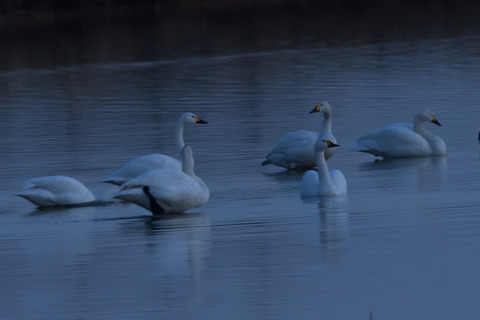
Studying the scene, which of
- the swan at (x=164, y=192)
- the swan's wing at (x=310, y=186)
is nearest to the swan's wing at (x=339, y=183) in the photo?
the swan's wing at (x=310, y=186)

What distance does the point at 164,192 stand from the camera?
12.5 m

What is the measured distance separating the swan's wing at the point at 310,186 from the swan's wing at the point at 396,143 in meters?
2.89

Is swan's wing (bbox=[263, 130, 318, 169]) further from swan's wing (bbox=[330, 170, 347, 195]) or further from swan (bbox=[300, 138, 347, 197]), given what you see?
swan's wing (bbox=[330, 170, 347, 195])

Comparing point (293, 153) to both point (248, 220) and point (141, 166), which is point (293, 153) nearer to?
point (141, 166)

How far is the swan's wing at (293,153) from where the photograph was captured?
16.0m

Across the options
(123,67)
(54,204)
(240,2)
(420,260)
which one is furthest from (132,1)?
(420,260)

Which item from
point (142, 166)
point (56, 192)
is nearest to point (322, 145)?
point (142, 166)

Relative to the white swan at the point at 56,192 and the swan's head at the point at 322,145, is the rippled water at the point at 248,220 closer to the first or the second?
the white swan at the point at 56,192

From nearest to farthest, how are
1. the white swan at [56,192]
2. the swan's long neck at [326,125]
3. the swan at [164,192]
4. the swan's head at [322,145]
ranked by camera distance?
the swan at [164,192] → the white swan at [56,192] → the swan's head at [322,145] → the swan's long neck at [326,125]

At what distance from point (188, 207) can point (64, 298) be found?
3638 millimetres

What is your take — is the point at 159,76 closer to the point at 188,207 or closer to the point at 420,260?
the point at 188,207

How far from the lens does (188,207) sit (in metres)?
12.7

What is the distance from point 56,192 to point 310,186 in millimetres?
2488

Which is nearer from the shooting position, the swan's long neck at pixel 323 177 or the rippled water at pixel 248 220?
the rippled water at pixel 248 220
